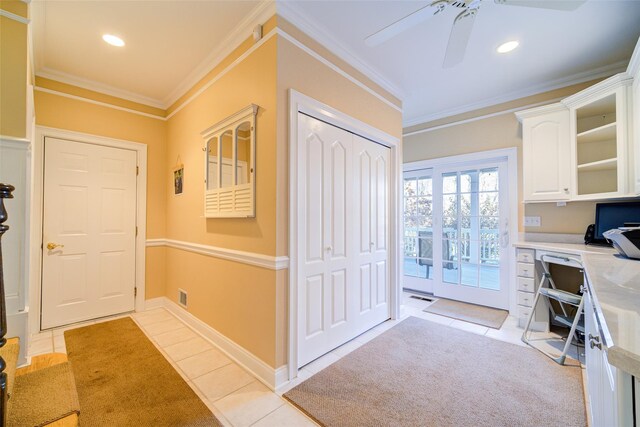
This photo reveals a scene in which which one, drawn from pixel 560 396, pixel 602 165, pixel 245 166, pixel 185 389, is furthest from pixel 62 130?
pixel 602 165

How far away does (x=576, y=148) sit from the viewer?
2680 mm

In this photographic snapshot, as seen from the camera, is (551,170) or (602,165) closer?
(602,165)

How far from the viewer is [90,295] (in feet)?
10.2

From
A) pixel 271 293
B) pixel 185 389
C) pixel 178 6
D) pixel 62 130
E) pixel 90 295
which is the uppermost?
pixel 178 6

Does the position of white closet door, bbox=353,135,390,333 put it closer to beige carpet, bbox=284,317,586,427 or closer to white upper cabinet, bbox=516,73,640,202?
beige carpet, bbox=284,317,586,427

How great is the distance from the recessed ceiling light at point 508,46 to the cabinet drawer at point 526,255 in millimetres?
1933

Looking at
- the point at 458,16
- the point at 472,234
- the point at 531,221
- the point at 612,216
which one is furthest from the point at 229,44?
the point at 612,216

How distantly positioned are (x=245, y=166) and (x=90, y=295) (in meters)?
2.55

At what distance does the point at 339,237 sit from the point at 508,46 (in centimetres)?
226

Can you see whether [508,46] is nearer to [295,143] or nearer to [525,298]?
[295,143]

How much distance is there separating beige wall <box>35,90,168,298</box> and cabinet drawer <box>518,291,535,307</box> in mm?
4207

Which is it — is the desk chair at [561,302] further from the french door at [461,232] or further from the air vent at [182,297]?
the air vent at [182,297]

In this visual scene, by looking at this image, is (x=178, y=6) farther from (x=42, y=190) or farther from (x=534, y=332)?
(x=534, y=332)

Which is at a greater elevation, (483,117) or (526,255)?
(483,117)
